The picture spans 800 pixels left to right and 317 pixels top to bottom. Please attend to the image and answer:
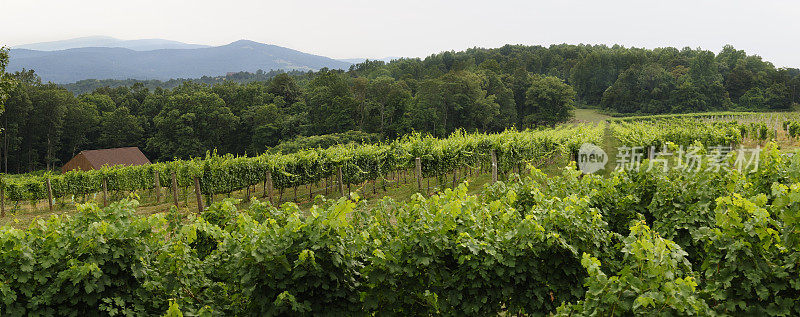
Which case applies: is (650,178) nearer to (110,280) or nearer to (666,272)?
(666,272)

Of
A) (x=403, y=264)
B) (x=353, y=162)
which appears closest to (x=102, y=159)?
(x=353, y=162)

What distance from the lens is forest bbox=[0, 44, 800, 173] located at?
4969cm

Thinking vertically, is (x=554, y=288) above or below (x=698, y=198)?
below

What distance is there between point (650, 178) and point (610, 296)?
328 cm

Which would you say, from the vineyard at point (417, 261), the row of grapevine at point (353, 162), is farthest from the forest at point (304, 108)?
the vineyard at point (417, 261)

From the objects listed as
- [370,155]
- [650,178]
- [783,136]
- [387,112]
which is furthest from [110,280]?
[387,112]

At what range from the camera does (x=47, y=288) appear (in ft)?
12.4

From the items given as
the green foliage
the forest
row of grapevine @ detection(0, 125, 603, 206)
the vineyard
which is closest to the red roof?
the forest

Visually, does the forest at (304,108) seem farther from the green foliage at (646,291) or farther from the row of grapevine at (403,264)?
the green foliage at (646,291)

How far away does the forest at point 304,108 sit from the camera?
49.7 m

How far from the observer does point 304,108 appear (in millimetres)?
56719

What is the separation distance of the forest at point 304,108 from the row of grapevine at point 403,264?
40.0 m

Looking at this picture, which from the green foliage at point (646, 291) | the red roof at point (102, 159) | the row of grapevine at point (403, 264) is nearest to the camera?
the green foliage at point (646, 291)

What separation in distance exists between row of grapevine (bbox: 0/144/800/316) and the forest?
39959mm
